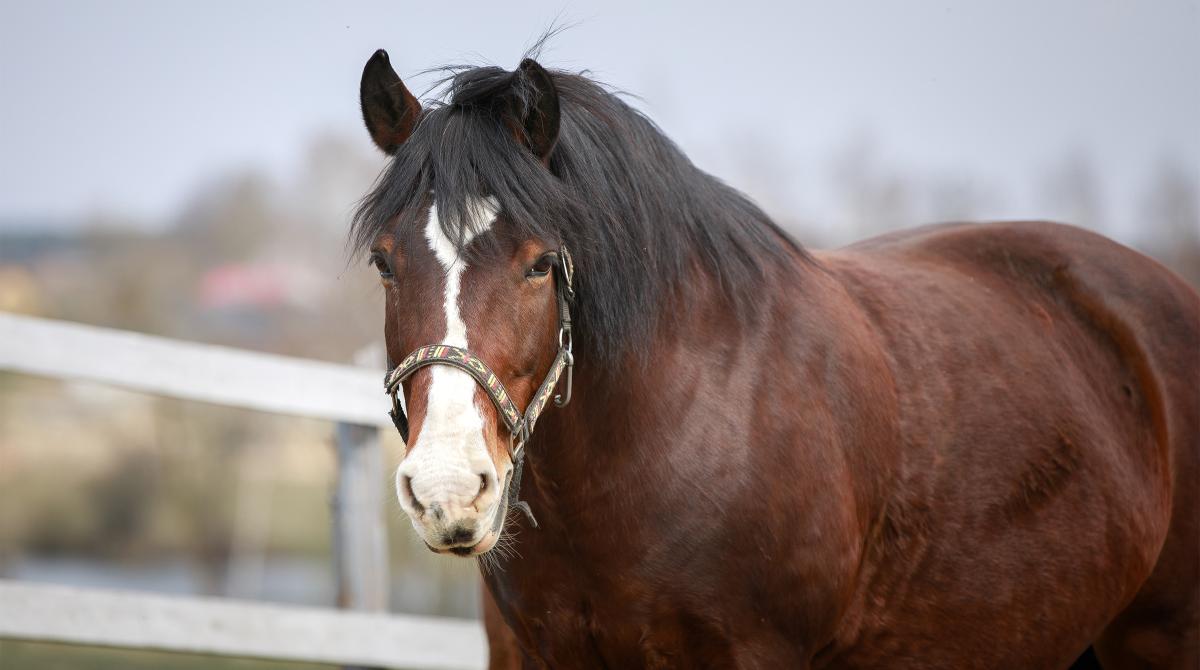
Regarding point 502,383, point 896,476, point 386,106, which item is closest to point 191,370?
point 386,106

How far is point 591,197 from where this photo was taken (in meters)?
2.45

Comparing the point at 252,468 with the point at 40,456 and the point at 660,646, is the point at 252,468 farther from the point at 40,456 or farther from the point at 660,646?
the point at 660,646

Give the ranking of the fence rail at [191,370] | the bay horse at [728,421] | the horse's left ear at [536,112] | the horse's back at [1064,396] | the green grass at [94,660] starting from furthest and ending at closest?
1. the green grass at [94,660]
2. the fence rail at [191,370]
3. the horse's back at [1064,396]
4. the horse's left ear at [536,112]
5. the bay horse at [728,421]

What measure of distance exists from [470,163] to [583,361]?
21.4 inches

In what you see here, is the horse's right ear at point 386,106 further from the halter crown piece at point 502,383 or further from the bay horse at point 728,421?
the halter crown piece at point 502,383

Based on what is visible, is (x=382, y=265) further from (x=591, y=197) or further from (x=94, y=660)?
(x=94, y=660)

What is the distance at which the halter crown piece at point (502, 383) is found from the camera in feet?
6.74

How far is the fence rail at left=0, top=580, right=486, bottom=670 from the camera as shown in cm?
364

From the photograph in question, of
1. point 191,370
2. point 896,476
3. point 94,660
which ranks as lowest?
point 94,660

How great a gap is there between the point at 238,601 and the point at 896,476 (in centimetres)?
248

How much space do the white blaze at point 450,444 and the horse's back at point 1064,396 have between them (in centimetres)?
143

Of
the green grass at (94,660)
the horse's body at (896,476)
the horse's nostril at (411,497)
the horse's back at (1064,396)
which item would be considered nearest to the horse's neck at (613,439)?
the horse's body at (896,476)

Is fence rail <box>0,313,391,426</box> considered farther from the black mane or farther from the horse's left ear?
the horse's left ear

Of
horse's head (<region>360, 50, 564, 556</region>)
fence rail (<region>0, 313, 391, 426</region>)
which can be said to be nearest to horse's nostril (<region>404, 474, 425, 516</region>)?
horse's head (<region>360, 50, 564, 556</region>)
